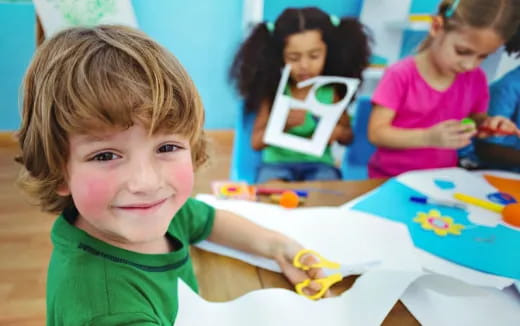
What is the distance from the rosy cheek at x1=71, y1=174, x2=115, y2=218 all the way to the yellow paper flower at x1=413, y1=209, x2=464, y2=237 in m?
0.45

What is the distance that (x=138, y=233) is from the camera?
1.44 ft

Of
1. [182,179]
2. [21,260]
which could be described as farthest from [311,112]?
[21,260]

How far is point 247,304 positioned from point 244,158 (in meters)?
0.55

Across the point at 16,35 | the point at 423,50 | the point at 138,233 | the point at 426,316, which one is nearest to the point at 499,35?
the point at 423,50

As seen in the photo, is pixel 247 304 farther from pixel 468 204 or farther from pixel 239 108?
pixel 239 108

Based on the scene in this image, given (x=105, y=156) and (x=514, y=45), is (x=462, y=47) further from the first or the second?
(x=105, y=156)

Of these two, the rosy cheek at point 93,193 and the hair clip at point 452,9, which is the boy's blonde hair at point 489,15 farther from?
the rosy cheek at point 93,193

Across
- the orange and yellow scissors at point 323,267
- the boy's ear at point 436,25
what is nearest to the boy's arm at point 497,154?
the boy's ear at point 436,25

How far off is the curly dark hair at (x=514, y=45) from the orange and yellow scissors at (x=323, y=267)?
50cm

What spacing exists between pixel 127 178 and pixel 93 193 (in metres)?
0.03

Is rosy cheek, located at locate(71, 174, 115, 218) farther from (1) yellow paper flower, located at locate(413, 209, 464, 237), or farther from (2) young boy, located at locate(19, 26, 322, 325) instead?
A: (1) yellow paper flower, located at locate(413, 209, 464, 237)

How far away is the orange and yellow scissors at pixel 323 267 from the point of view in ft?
1.66

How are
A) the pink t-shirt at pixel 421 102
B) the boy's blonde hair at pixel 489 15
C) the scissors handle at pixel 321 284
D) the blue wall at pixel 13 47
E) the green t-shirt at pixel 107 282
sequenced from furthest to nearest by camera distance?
1. the blue wall at pixel 13 47
2. the pink t-shirt at pixel 421 102
3. the boy's blonde hair at pixel 489 15
4. the scissors handle at pixel 321 284
5. the green t-shirt at pixel 107 282

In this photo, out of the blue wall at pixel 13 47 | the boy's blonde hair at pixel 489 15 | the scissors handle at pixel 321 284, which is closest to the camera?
the scissors handle at pixel 321 284
